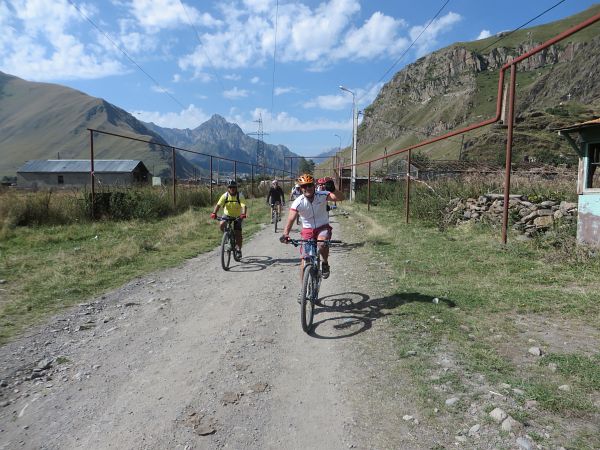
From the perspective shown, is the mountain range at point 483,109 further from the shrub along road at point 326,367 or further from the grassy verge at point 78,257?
the shrub along road at point 326,367

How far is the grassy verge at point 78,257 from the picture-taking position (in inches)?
253

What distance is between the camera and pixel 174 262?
9.68 meters

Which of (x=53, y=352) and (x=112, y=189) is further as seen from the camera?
(x=112, y=189)

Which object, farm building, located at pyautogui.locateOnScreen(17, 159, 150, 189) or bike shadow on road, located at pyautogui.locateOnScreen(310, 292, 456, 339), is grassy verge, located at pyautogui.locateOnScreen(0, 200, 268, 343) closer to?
bike shadow on road, located at pyautogui.locateOnScreen(310, 292, 456, 339)

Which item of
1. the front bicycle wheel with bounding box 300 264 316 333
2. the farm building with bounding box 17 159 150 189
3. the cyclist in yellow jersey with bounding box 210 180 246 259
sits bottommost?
the front bicycle wheel with bounding box 300 264 316 333

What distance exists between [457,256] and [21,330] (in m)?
7.54

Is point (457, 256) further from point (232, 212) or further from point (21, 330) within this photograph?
point (21, 330)

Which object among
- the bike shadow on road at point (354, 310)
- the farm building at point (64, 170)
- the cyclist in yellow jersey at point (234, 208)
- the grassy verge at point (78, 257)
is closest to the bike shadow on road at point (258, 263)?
the cyclist in yellow jersey at point (234, 208)

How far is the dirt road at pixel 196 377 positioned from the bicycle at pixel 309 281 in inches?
7.7

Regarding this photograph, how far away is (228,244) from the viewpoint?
919 cm

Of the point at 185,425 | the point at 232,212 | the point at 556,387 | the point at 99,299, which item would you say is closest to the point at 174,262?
the point at 232,212

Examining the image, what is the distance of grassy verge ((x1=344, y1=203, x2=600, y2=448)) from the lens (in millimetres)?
3402

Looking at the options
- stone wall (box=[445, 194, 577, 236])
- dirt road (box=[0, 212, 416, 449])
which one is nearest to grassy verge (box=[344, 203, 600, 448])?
dirt road (box=[0, 212, 416, 449])

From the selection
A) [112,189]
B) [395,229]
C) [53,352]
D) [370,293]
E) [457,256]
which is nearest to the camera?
[53,352]
